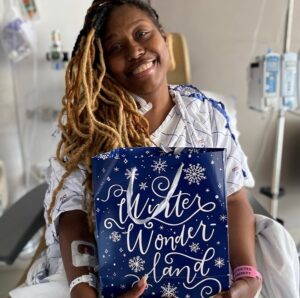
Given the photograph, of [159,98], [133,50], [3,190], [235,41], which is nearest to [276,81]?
[235,41]

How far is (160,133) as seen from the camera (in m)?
0.97

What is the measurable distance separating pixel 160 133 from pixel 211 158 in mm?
328

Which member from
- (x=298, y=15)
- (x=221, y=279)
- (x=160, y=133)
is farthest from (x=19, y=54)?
(x=221, y=279)

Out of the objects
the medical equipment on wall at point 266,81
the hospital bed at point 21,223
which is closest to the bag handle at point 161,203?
the hospital bed at point 21,223

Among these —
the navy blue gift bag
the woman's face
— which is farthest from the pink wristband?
the woman's face

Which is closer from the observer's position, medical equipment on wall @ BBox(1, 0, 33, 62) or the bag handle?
the bag handle

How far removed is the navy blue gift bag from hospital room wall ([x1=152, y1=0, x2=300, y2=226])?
131cm

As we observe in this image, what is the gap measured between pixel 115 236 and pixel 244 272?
33 cm

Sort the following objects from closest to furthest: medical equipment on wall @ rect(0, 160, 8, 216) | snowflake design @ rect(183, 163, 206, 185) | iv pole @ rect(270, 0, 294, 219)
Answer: snowflake design @ rect(183, 163, 206, 185) → iv pole @ rect(270, 0, 294, 219) → medical equipment on wall @ rect(0, 160, 8, 216)

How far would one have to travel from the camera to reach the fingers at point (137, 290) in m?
0.69

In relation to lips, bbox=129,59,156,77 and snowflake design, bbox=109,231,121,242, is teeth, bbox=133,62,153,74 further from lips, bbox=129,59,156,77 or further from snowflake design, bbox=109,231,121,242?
snowflake design, bbox=109,231,121,242

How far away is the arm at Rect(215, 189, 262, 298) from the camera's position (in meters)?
0.82

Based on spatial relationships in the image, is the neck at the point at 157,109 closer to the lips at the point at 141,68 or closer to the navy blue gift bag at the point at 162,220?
the lips at the point at 141,68

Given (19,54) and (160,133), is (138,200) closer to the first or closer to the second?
(160,133)
